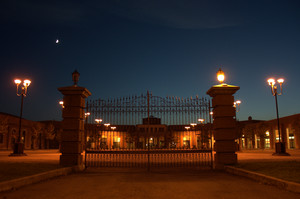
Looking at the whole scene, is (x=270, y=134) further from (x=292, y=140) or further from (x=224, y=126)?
(x=224, y=126)

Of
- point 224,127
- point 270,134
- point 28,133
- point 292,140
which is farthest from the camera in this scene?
point 28,133

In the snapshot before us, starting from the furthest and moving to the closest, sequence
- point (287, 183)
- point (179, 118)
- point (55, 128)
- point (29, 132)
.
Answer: point (55, 128)
point (29, 132)
point (179, 118)
point (287, 183)

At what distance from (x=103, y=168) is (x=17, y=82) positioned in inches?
533

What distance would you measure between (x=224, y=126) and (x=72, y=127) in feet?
22.0

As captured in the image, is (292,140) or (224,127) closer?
(224,127)

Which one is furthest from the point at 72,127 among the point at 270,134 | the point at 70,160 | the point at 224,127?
the point at 270,134

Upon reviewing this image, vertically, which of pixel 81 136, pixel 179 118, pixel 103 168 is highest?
pixel 179 118

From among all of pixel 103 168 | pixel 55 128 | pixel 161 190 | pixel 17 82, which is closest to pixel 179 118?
pixel 103 168

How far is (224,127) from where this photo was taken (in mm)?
10984

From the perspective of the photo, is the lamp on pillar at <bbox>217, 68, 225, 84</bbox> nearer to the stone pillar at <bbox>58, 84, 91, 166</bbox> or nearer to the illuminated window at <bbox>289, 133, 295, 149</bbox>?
the stone pillar at <bbox>58, 84, 91, 166</bbox>

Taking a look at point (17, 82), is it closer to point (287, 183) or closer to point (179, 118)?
point (179, 118)

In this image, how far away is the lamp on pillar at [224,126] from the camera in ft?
36.1

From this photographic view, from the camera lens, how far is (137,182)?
8.16 meters

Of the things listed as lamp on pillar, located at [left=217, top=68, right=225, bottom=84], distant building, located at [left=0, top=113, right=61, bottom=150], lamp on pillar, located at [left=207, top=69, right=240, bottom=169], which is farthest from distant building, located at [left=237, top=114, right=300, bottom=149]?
distant building, located at [left=0, top=113, right=61, bottom=150]
